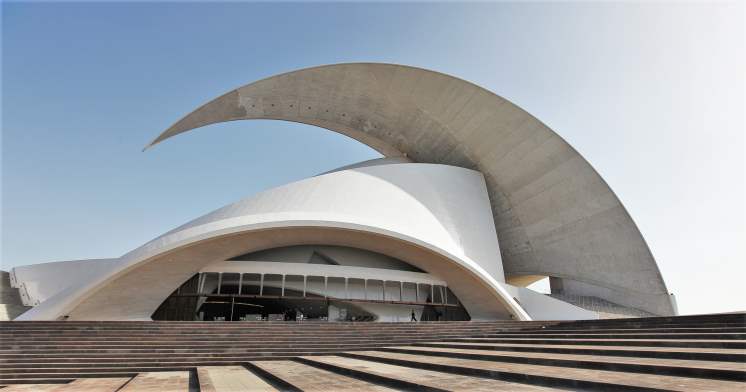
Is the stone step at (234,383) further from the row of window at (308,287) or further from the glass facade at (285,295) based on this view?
the row of window at (308,287)

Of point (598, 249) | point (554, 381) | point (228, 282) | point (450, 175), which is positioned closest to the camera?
point (554, 381)

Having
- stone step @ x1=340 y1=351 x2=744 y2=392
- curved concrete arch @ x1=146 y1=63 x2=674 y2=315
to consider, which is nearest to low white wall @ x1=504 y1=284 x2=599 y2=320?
curved concrete arch @ x1=146 y1=63 x2=674 y2=315

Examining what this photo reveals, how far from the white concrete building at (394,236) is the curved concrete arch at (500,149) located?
74 mm

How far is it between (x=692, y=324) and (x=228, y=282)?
16293 mm

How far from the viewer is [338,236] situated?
18281 millimetres

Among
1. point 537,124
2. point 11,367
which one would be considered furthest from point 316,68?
point 11,367

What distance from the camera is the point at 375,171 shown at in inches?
830

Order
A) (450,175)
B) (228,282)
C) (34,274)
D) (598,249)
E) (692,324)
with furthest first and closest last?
(450,175)
(598,249)
(34,274)
(228,282)
(692,324)

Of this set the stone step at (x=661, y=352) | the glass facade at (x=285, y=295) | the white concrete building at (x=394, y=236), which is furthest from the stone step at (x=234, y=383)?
the glass facade at (x=285, y=295)

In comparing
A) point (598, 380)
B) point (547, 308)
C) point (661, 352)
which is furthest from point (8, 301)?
point (547, 308)

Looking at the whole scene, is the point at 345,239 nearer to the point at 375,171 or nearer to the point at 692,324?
the point at 375,171

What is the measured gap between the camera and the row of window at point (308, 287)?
17.4m

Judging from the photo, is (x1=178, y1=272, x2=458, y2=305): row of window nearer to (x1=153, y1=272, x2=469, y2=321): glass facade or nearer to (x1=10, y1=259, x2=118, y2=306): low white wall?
(x1=153, y1=272, x2=469, y2=321): glass facade

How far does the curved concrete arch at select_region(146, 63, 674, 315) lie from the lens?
69.7 ft
